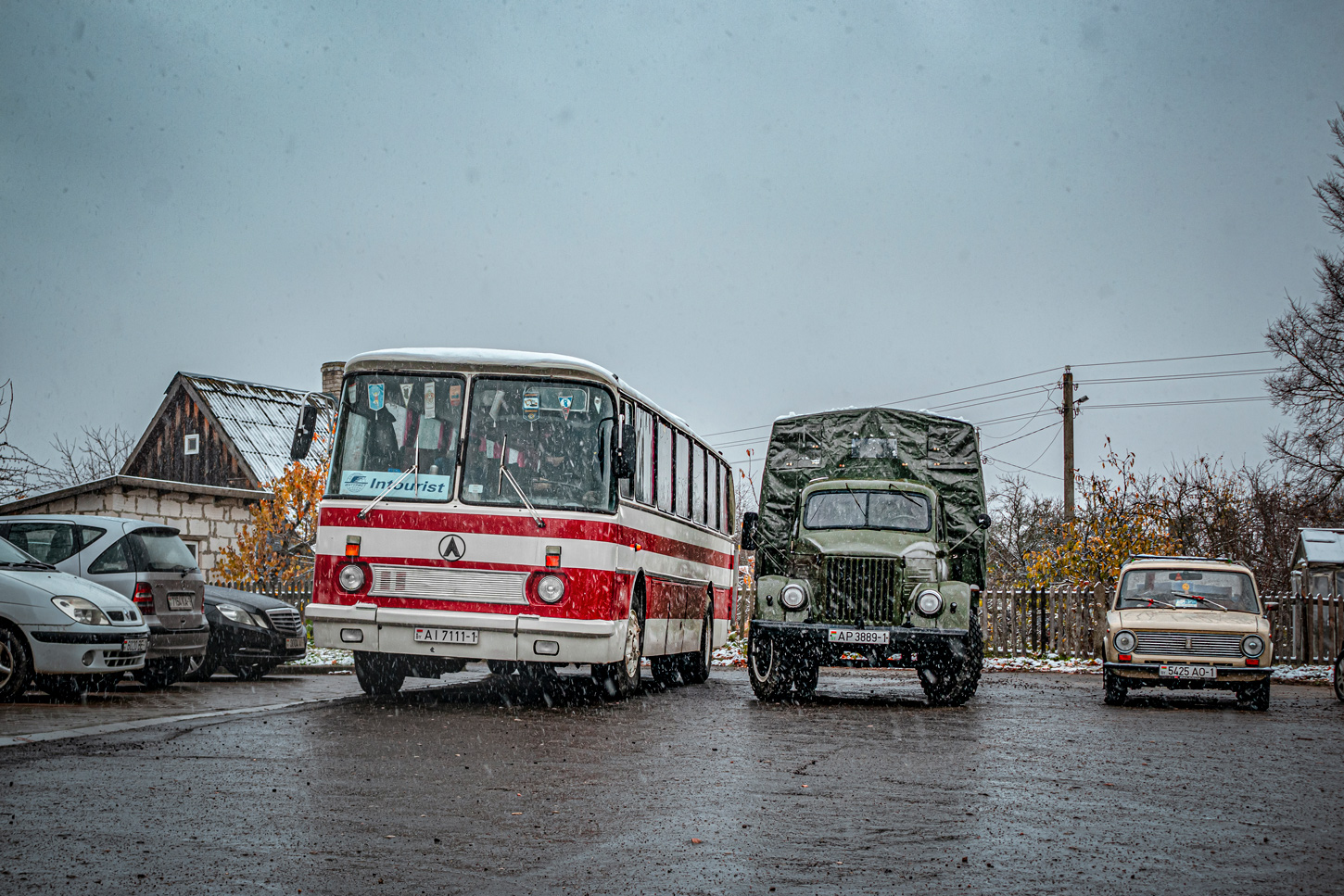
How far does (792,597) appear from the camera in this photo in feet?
48.8

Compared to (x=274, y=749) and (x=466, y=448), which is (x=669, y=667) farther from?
(x=274, y=749)

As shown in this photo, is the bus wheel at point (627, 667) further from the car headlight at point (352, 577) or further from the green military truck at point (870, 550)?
the car headlight at point (352, 577)

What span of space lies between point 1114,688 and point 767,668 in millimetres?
4405

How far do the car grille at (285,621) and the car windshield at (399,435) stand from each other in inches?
203

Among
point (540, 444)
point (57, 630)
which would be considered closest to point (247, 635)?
point (57, 630)

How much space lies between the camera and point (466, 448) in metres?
13.2

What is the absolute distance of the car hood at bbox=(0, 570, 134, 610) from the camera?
1274 centimetres

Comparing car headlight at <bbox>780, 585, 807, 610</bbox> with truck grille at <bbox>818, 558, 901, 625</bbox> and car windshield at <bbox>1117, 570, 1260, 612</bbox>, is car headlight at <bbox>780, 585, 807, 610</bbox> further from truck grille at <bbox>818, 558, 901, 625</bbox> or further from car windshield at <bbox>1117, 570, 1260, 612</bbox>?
car windshield at <bbox>1117, 570, 1260, 612</bbox>

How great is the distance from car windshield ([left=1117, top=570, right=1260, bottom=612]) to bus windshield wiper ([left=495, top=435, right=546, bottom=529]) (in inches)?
317

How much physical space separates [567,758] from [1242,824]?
4343 millimetres

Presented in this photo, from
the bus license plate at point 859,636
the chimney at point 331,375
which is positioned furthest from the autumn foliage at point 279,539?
the bus license plate at point 859,636

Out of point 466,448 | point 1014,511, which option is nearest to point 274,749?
point 466,448

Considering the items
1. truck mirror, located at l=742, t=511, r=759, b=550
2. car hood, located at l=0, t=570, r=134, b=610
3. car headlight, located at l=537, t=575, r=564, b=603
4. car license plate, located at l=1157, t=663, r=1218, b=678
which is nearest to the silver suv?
car hood, located at l=0, t=570, r=134, b=610

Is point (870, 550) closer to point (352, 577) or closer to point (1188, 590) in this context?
point (1188, 590)
